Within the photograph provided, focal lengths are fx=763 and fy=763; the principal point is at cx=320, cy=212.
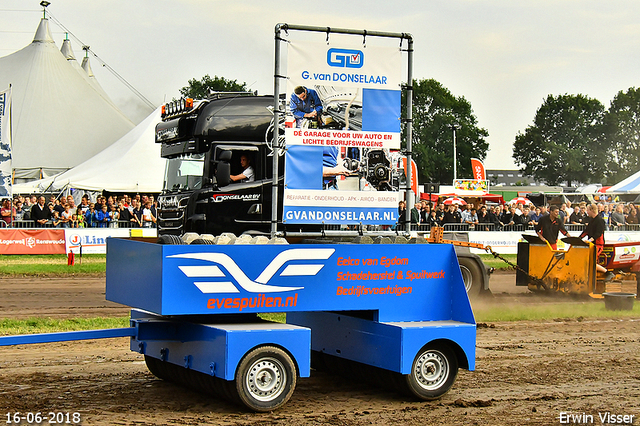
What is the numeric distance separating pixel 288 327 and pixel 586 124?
10183cm

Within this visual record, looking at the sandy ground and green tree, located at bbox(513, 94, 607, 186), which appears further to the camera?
green tree, located at bbox(513, 94, 607, 186)

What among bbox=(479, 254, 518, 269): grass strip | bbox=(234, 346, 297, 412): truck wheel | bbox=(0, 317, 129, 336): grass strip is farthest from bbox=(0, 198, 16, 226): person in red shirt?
bbox=(234, 346, 297, 412): truck wheel

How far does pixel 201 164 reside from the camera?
12891mm

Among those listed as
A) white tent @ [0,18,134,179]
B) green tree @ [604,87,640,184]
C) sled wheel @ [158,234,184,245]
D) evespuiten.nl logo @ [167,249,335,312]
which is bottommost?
evespuiten.nl logo @ [167,249,335,312]

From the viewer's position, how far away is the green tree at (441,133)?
90938 mm

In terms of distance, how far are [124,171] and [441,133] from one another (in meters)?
65.0

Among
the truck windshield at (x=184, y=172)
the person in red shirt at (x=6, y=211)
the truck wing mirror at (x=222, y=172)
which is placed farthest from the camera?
the person in red shirt at (x=6, y=211)

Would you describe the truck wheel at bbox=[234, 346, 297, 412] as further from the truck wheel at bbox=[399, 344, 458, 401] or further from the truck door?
the truck door

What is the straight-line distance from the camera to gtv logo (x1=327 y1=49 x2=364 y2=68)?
8969mm

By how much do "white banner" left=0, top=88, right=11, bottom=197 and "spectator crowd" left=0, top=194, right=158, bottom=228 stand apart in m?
0.50

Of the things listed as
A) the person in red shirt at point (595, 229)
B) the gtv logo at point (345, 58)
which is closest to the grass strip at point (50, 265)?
the gtv logo at point (345, 58)

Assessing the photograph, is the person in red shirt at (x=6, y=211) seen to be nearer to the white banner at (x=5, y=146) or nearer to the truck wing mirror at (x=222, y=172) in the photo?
the white banner at (x=5, y=146)

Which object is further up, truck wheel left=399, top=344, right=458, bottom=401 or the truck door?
the truck door

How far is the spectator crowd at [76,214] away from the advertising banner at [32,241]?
339mm
